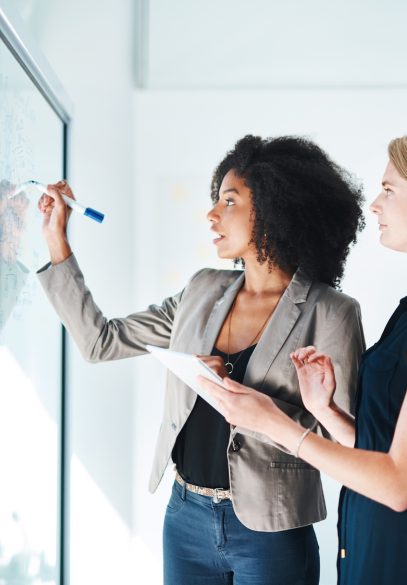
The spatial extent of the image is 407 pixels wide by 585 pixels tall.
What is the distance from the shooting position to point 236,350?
1.49 m

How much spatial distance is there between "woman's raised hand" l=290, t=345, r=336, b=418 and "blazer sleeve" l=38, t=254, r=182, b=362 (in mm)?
488

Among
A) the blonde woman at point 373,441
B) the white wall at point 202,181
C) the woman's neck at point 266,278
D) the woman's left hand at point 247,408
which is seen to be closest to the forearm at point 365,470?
the blonde woman at point 373,441

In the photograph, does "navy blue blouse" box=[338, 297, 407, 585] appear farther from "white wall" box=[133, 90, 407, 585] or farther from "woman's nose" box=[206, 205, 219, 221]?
"white wall" box=[133, 90, 407, 585]

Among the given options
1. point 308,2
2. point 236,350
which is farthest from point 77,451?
point 308,2

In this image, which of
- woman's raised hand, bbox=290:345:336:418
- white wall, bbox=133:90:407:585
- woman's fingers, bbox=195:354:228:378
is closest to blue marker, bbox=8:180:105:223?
woman's fingers, bbox=195:354:228:378

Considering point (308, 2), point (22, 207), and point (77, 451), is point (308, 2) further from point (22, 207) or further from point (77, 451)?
point (77, 451)

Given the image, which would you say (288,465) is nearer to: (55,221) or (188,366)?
(188,366)

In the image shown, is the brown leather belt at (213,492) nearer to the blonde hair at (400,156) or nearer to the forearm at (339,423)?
the forearm at (339,423)

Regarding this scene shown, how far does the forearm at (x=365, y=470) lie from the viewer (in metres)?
0.94

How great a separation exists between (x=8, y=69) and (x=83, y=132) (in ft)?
3.28

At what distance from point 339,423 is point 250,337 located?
1.06ft

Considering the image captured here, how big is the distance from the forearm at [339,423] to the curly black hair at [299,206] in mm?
401

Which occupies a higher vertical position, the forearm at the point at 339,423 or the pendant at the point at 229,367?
the pendant at the point at 229,367

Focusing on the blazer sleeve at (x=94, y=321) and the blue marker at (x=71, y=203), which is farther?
the blazer sleeve at (x=94, y=321)
